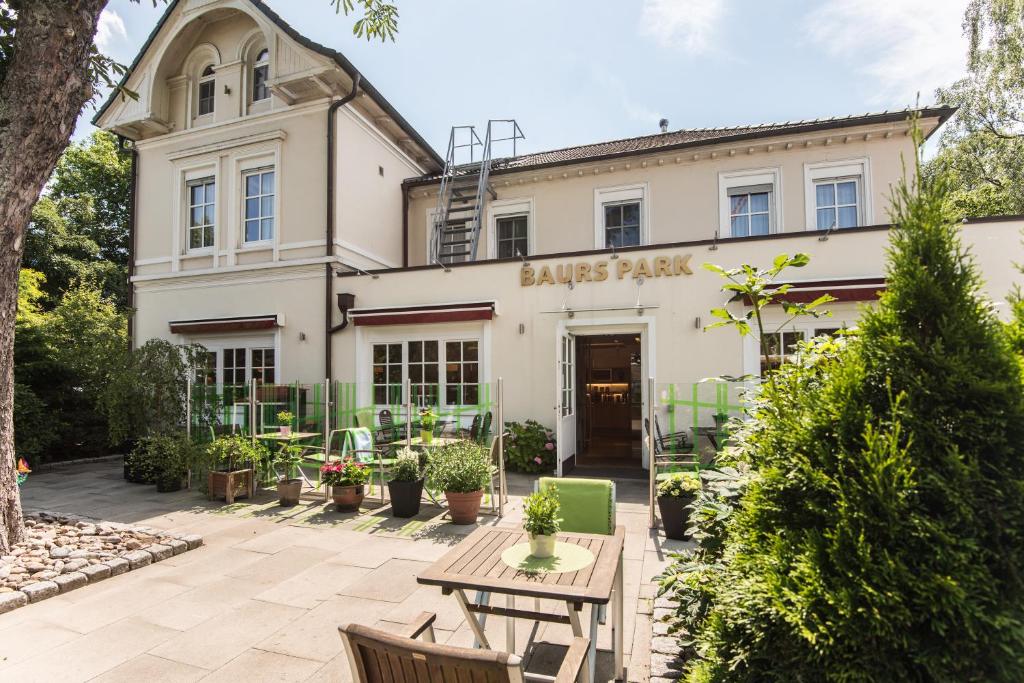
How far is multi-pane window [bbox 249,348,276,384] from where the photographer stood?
10594 millimetres

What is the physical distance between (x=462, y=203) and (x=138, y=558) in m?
9.49

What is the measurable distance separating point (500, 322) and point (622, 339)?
14.0 feet

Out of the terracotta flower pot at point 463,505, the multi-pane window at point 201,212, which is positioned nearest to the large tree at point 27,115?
the terracotta flower pot at point 463,505

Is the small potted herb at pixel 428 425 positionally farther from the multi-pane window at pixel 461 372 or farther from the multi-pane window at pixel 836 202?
the multi-pane window at pixel 836 202

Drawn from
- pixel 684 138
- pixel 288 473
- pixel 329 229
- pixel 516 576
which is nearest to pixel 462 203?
pixel 329 229

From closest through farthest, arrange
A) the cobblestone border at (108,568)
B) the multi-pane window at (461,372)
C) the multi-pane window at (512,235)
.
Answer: the cobblestone border at (108,568), the multi-pane window at (461,372), the multi-pane window at (512,235)

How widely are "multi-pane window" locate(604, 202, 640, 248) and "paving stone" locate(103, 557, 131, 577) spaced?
958 centimetres

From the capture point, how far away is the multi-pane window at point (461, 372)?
9266 mm

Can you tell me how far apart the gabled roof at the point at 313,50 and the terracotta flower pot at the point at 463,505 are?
27.8 feet

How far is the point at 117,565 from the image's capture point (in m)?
4.43

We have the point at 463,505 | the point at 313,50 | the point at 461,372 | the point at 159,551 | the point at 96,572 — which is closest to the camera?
the point at 96,572

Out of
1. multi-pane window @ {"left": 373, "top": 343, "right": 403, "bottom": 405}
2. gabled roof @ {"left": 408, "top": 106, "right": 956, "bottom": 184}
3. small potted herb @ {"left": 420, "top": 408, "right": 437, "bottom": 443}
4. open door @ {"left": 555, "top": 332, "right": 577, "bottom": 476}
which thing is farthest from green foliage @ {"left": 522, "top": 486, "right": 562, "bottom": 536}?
→ gabled roof @ {"left": 408, "top": 106, "right": 956, "bottom": 184}

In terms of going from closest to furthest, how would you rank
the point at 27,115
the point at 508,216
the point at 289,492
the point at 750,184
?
the point at 27,115
the point at 289,492
the point at 750,184
the point at 508,216

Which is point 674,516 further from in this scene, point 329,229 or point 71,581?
point 329,229
